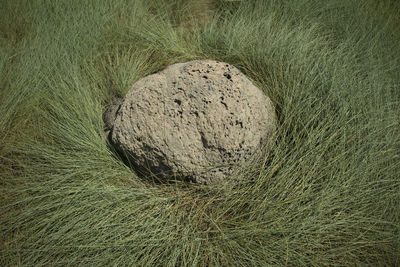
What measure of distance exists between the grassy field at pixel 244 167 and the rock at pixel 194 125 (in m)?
0.12

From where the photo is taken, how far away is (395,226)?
114 centimetres

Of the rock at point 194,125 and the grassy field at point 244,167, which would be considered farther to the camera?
the rock at point 194,125

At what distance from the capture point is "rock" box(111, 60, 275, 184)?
124cm

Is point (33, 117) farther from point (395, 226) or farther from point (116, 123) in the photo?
point (395, 226)

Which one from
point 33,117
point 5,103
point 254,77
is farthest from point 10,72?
point 254,77

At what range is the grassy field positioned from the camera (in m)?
1.14

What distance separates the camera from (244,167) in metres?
1.31

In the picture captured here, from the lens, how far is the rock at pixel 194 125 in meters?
1.24

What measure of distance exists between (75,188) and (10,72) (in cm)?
112

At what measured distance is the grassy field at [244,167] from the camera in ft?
3.74

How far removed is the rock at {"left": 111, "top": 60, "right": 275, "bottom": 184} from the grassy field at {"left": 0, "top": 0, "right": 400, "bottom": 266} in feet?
0.39

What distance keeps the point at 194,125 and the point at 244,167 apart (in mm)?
364

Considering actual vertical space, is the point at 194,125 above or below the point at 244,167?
above

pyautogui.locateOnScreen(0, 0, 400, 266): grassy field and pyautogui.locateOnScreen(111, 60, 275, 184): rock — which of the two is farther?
pyautogui.locateOnScreen(111, 60, 275, 184): rock
